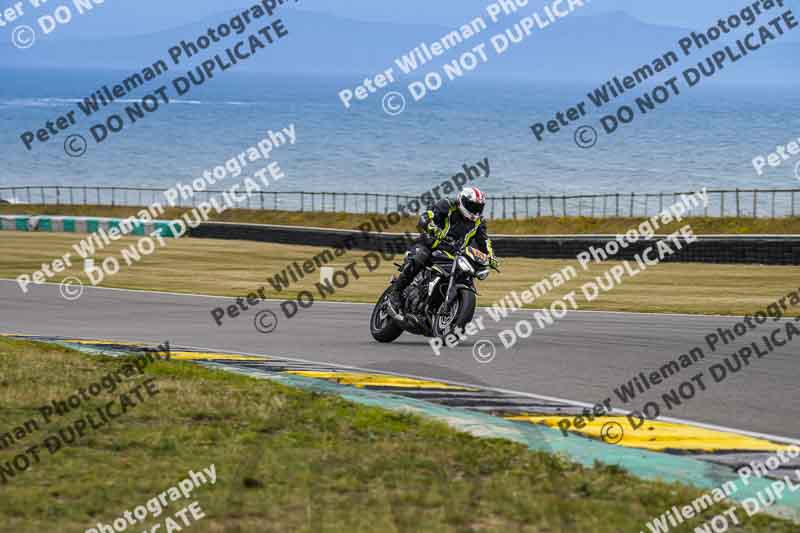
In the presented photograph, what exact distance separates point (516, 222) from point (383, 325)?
39.3m

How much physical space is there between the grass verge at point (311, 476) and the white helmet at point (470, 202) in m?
5.46

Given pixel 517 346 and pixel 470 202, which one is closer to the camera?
pixel 470 202

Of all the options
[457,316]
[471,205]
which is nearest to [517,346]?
[457,316]

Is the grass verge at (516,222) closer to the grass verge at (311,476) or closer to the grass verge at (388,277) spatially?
the grass verge at (388,277)

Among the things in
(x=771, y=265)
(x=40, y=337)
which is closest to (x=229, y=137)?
(x=771, y=265)

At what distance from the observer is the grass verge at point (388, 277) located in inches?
1083

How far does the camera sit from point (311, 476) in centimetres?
731

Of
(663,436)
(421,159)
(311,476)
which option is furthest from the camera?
(421,159)

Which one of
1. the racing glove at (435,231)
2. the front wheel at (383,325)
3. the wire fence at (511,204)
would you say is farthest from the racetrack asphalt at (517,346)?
the wire fence at (511,204)

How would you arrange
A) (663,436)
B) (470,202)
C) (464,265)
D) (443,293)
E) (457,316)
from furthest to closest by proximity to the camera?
(443,293) < (457,316) < (470,202) < (464,265) < (663,436)

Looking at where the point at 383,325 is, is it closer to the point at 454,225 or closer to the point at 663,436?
the point at 454,225

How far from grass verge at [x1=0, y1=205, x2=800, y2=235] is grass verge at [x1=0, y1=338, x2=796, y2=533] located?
36.0m

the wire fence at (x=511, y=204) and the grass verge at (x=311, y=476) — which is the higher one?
the grass verge at (x=311, y=476)

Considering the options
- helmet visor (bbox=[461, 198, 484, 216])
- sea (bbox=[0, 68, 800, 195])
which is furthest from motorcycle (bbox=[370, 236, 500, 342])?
sea (bbox=[0, 68, 800, 195])
